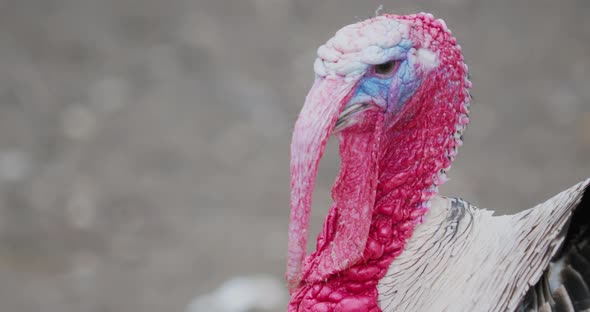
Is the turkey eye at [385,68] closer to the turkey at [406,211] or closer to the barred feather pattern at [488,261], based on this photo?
the turkey at [406,211]

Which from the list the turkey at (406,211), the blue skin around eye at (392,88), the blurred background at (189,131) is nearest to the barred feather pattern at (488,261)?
the turkey at (406,211)

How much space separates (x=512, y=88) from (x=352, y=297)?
156 inches

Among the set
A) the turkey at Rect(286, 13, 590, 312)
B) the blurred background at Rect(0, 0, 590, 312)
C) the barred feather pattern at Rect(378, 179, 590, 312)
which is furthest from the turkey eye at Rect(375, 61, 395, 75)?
the blurred background at Rect(0, 0, 590, 312)

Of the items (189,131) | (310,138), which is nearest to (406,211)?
(310,138)

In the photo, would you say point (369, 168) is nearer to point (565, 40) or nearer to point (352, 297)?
point (352, 297)

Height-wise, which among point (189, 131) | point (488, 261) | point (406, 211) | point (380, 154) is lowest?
point (488, 261)

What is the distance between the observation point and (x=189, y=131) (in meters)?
5.48

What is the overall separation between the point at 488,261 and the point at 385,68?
53 centimetres

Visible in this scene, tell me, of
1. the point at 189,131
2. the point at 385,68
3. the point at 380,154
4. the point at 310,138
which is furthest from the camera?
the point at 189,131

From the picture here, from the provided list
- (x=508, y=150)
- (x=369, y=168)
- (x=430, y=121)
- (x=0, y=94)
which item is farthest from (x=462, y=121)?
(x=0, y=94)

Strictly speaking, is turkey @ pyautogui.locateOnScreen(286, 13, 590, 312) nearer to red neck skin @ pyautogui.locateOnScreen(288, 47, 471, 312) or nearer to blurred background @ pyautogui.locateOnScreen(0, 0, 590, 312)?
red neck skin @ pyautogui.locateOnScreen(288, 47, 471, 312)

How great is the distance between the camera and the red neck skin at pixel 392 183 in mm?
2084

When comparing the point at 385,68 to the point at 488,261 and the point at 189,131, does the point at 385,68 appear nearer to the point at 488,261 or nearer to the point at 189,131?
the point at 488,261

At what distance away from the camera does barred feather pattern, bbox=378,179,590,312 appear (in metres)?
1.94
